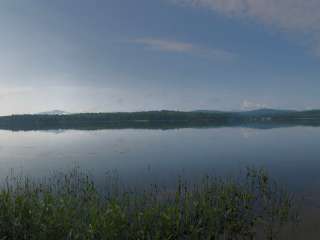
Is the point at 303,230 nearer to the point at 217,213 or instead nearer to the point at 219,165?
the point at 217,213

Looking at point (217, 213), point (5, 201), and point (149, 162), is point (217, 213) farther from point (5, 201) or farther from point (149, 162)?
point (149, 162)

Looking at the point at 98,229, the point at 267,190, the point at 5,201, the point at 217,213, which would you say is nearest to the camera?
the point at 98,229

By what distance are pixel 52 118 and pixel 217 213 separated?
18126 cm

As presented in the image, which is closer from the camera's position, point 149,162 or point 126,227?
point 126,227

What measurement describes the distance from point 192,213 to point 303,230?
14.4 feet

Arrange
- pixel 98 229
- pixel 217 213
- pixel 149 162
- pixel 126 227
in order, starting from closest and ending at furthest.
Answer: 1. pixel 98 229
2. pixel 126 227
3. pixel 217 213
4. pixel 149 162

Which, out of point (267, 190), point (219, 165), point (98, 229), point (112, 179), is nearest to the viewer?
point (98, 229)

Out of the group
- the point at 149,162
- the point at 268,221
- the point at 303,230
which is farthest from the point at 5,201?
the point at 149,162

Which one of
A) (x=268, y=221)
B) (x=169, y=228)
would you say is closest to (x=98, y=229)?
(x=169, y=228)

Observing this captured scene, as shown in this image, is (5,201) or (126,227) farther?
(5,201)

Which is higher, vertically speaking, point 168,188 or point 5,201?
point 5,201

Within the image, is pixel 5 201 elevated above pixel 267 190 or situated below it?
above

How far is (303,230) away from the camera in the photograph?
Result: 1127 centimetres

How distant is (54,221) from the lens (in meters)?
9.75
